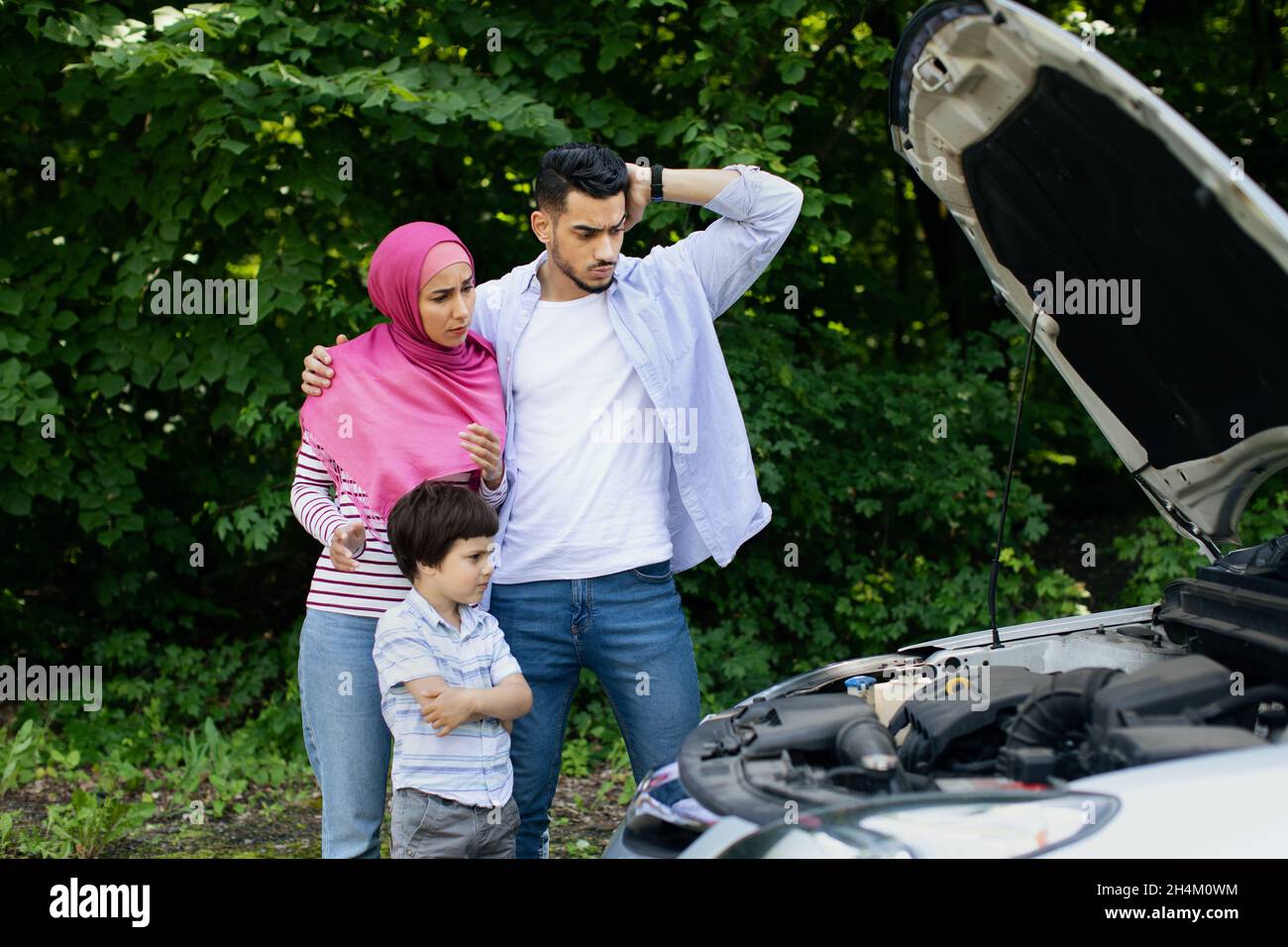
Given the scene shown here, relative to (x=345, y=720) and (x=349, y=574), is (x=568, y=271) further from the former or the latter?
(x=345, y=720)

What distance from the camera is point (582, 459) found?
130 inches

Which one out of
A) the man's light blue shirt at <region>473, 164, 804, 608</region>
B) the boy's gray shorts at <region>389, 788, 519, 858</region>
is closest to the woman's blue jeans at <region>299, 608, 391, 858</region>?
the boy's gray shorts at <region>389, 788, 519, 858</region>

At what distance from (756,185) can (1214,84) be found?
5.77 meters

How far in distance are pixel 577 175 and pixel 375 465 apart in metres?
0.91

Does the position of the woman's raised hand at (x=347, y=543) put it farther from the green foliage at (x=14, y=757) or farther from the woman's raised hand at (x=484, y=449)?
the green foliage at (x=14, y=757)

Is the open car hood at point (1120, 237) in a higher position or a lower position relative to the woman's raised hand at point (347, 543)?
higher

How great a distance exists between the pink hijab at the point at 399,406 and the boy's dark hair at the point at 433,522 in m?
0.11

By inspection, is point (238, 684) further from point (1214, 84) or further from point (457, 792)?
point (1214, 84)

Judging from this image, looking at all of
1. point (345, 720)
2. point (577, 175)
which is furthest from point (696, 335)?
point (345, 720)

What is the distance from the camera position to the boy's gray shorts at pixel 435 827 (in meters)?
3.09

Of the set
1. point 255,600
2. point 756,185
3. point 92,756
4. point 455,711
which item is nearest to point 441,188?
point 255,600

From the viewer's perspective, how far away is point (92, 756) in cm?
625

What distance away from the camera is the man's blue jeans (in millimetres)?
3320

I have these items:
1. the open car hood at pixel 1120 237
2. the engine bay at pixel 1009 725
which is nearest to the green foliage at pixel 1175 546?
the open car hood at pixel 1120 237
